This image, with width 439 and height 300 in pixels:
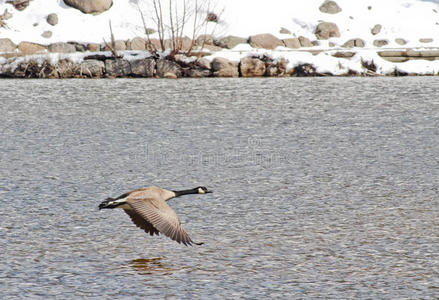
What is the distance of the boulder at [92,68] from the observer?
23578mm

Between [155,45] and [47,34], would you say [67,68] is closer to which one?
[155,45]

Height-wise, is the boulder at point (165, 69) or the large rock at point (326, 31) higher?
the large rock at point (326, 31)

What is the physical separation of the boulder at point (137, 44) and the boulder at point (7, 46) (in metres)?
3.71

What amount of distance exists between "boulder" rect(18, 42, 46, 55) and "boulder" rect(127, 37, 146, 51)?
2.74 m

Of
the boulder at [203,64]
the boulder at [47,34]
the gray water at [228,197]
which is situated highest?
the boulder at [47,34]

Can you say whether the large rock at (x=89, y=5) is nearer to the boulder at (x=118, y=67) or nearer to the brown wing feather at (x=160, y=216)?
the boulder at (x=118, y=67)

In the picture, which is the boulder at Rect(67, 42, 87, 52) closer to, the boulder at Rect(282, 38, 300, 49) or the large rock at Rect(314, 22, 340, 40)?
the boulder at Rect(282, 38, 300, 49)

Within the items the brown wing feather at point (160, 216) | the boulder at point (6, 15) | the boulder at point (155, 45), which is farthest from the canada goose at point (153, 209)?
the boulder at point (6, 15)

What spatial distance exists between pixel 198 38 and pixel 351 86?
310 inches

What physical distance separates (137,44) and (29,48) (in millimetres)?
3389

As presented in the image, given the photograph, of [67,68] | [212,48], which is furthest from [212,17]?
[67,68]

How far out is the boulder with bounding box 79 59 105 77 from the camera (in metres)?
23.6

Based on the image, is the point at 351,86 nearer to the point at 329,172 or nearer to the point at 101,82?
the point at 101,82

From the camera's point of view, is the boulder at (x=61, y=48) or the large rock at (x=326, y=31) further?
the large rock at (x=326, y=31)
